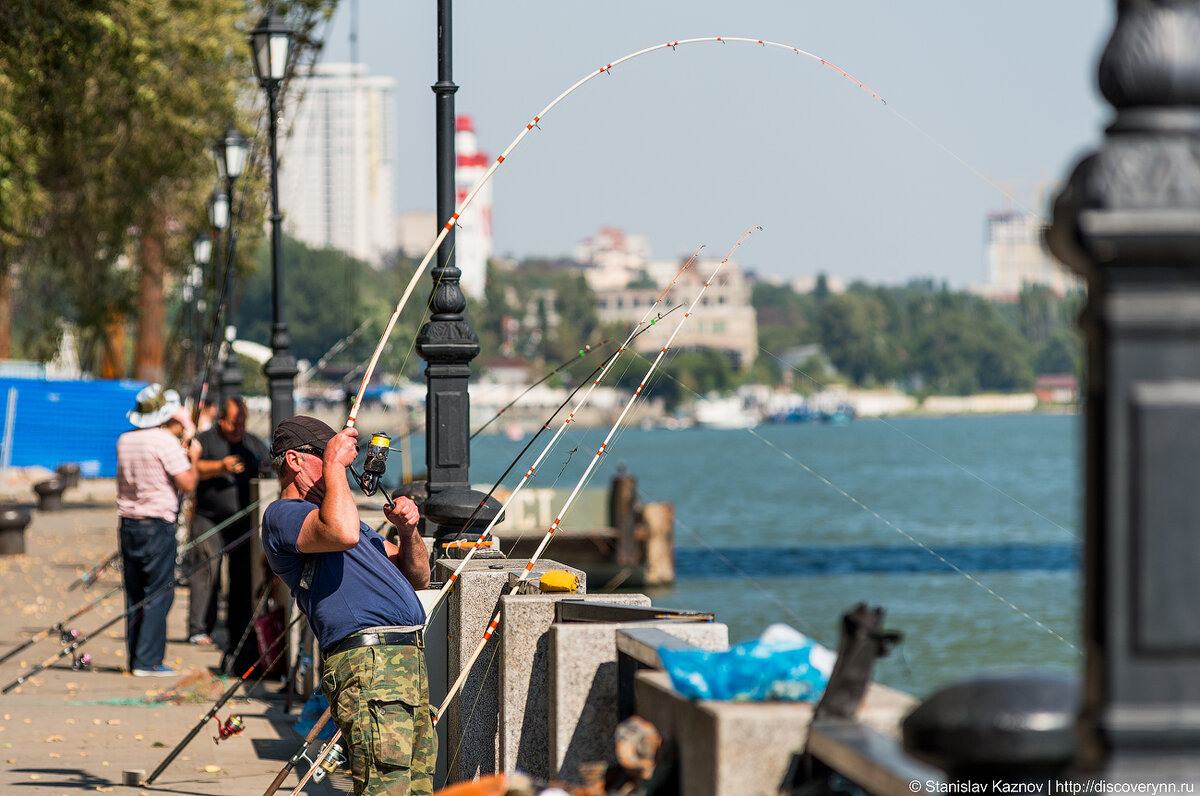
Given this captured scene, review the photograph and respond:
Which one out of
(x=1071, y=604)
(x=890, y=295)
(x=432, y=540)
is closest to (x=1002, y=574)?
(x=1071, y=604)

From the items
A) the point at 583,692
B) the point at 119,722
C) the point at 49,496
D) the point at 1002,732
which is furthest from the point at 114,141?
the point at 1002,732

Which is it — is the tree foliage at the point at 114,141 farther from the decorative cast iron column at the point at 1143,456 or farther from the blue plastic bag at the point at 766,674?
the decorative cast iron column at the point at 1143,456

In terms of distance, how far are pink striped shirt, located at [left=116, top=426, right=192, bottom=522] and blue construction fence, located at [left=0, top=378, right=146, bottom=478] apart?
1160 inches

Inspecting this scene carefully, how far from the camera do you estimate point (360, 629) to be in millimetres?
5750

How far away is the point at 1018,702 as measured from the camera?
3209 millimetres

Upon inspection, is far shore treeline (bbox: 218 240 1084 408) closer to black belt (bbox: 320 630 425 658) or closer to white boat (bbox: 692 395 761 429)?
white boat (bbox: 692 395 761 429)

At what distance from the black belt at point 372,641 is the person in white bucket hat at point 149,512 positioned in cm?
613

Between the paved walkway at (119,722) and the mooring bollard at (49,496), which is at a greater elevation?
the paved walkway at (119,722)

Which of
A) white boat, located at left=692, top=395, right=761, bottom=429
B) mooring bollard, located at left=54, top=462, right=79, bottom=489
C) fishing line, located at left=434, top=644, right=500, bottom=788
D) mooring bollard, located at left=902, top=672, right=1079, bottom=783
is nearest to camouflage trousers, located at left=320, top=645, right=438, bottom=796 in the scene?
fishing line, located at left=434, top=644, right=500, bottom=788

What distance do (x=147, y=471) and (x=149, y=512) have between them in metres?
0.29

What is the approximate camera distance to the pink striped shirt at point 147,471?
1166cm

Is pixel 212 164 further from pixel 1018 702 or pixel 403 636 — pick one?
pixel 1018 702

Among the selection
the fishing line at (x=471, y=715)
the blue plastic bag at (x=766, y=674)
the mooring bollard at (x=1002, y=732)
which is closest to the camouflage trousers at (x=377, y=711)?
the fishing line at (x=471, y=715)

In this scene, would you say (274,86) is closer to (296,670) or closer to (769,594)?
(296,670)
